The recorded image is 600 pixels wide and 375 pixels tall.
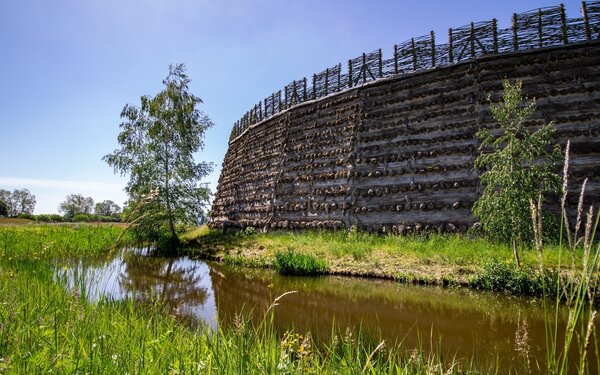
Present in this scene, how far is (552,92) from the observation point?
1295cm

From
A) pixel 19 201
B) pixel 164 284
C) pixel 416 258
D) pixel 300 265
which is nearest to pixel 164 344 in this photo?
pixel 164 284

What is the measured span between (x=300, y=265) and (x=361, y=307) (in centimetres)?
402

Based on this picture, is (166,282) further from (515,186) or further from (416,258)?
(515,186)

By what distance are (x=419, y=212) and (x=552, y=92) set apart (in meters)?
6.20

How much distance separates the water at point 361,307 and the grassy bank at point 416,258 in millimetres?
578

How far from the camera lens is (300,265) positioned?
11133mm

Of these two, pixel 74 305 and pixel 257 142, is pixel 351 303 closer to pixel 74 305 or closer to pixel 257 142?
pixel 74 305

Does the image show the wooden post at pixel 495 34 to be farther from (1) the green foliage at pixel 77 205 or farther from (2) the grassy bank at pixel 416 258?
(1) the green foliage at pixel 77 205

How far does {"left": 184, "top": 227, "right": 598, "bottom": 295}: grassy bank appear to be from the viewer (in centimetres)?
865

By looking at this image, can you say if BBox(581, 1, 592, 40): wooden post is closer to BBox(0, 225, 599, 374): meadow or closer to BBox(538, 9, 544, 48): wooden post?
BBox(538, 9, 544, 48): wooden post

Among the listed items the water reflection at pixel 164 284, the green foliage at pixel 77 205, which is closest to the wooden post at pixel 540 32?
the water reflection at pixel 164 284

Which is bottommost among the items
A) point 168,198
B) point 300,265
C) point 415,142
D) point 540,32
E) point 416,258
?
point 300,265

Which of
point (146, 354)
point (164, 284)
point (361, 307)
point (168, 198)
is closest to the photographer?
point (146, 354)

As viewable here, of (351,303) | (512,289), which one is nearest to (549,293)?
(512,289)
